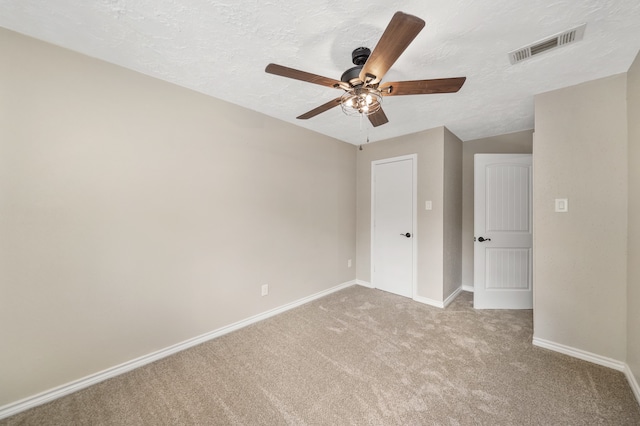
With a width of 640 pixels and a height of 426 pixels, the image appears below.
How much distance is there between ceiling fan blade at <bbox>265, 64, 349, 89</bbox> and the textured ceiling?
1.02 ft

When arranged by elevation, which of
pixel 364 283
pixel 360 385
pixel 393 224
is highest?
pixel 393 224

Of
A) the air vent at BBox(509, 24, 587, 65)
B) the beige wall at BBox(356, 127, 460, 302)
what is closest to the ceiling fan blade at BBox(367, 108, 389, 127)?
the air vent at BBox(509, 24, 587, 65)

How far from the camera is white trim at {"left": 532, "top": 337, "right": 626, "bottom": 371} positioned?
6.33 feet

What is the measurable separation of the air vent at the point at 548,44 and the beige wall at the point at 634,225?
64cm

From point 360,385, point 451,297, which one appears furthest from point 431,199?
point 360,385

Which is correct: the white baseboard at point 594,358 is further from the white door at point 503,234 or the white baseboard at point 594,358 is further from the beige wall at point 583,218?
the white door at point 503,234

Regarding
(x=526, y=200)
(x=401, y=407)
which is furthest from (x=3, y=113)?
(x=526, y=200)

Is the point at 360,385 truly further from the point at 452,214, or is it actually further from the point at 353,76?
the point at 452,214

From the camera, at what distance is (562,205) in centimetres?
215

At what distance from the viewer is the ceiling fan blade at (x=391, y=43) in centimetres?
104

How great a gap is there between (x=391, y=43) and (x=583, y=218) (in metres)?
2.27

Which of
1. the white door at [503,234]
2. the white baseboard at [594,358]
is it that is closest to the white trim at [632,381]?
the white baseboard at [594,358]

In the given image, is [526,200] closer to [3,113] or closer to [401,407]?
[401,407]

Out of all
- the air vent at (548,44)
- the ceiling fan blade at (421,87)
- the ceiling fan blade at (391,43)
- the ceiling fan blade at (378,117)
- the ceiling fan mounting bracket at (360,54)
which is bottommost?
the ceiling fan blade at (378,117)
